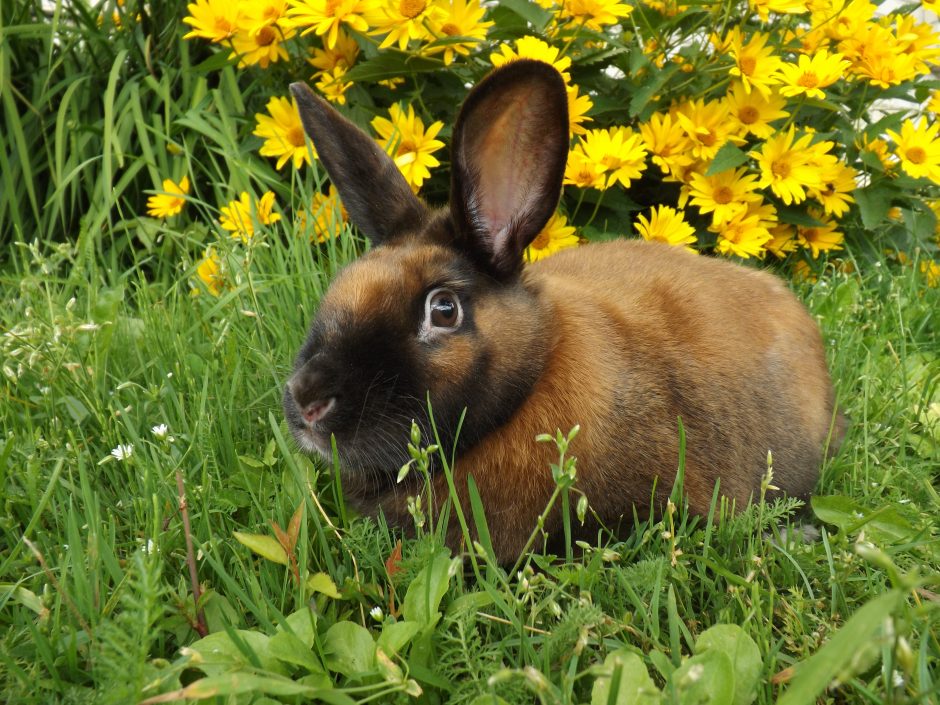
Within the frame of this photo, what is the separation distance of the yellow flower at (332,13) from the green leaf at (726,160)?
1.41 metres

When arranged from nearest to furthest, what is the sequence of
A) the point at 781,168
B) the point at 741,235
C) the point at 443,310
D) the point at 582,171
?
the point at 443,310, the point at 582,171, the point at 781,168, the point at 741,235

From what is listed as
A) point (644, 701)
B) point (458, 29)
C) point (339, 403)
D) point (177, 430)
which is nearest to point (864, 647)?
point (644, 701)

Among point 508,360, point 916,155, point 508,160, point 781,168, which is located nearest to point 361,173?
point 508,160

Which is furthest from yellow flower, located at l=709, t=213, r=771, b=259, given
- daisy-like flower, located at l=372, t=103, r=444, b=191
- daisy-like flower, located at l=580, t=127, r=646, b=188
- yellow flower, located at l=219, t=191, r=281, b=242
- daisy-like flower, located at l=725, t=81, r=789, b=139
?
yellow flower, located at l=219, t=191, r=281, b=242

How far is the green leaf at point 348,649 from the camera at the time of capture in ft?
5.59

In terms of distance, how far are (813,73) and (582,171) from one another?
37.0 inches

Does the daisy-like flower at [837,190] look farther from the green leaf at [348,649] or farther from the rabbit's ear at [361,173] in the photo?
the green leaf at [348,649]

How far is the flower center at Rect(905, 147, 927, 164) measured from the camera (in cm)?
357

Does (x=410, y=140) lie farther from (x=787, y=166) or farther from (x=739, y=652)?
(x=739, y=652)

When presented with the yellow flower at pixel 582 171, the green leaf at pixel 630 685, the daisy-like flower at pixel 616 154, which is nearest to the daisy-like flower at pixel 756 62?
the daisy-like flower at pixel 616 154

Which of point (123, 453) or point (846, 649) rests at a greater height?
point (846, 649)

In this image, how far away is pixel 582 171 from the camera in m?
3.41

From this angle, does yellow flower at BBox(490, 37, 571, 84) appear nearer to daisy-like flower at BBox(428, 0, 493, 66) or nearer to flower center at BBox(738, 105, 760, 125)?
daisy-like flower at BBox(428, 0, 493, 66)

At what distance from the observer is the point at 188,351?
285 cm
